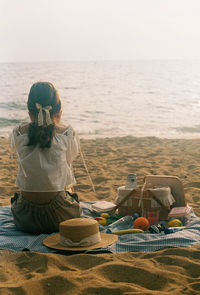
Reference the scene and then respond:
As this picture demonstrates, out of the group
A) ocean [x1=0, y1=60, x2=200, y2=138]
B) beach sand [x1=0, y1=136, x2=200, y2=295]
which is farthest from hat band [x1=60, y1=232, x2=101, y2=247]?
ocean [x1=0, y1=60, x2=200, y2=138]

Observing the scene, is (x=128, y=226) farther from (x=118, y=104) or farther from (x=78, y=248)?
(x=118, y=104)

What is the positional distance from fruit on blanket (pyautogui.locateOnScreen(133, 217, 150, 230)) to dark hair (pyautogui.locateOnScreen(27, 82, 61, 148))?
1.03 meters

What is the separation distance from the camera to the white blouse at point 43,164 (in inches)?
143

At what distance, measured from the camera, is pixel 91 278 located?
8.77 ft

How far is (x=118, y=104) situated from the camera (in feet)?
77.4

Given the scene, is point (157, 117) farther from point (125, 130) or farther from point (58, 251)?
point (58, 251)

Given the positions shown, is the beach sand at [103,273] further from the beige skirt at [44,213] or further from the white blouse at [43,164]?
the white blouse at [43,164]

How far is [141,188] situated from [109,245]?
104 cm

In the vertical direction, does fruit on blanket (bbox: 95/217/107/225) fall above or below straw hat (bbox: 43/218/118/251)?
below

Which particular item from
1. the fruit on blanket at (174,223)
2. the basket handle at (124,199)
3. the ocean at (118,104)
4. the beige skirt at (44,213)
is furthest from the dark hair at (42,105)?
the ocean at (118,104)

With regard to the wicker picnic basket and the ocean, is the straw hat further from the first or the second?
the ocean

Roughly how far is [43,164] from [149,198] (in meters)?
1.09

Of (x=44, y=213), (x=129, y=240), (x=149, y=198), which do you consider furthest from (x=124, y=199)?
(x=44, y=213)

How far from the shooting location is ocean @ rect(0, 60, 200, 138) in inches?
611
